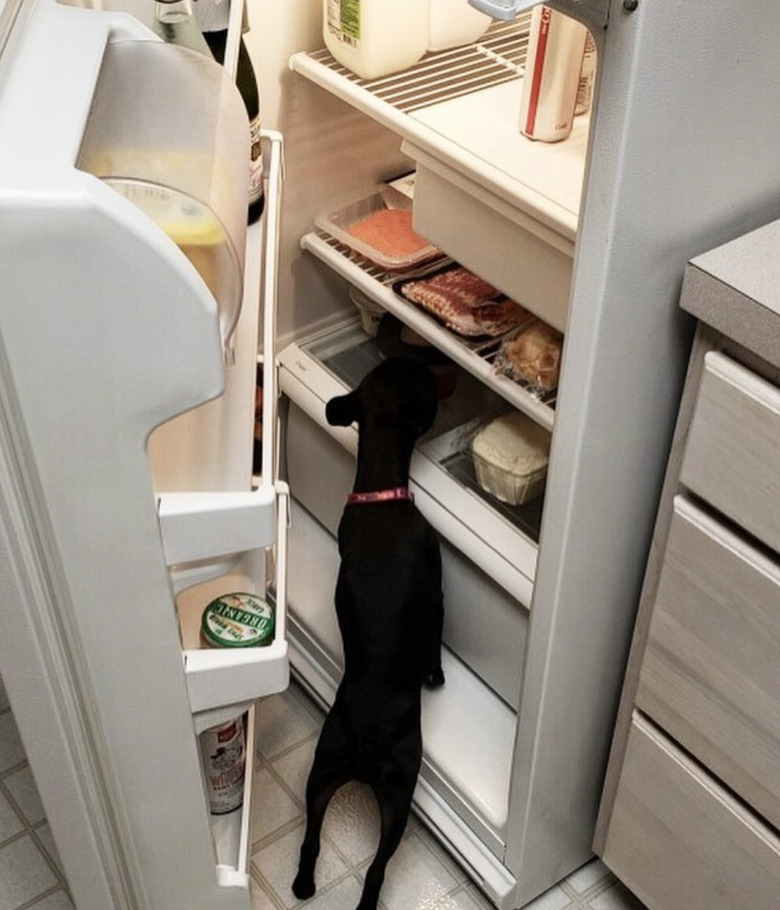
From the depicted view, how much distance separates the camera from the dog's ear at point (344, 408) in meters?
1.38

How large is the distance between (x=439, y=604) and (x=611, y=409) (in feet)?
1.62

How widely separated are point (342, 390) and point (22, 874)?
0.72m

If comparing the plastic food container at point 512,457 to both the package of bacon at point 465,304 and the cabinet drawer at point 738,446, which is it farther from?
the cabinet drawer at point 738,446

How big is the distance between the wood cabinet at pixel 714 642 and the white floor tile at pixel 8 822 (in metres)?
0.73

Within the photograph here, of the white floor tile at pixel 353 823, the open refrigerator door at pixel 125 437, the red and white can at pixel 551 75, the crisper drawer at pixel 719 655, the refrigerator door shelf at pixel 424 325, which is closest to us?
the open refrigerator door at pixel 125 437

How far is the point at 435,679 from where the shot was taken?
4.86 feet

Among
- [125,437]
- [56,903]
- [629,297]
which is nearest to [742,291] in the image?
[629,297]

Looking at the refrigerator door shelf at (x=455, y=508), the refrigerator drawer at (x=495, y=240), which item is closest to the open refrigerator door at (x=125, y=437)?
the refrigerator drawer at (x=495, y=240)

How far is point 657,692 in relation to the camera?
1123 mm

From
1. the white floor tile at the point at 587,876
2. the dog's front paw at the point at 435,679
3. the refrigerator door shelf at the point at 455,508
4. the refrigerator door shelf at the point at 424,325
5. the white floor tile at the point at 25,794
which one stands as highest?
the refrigerator door shelf at the point at 424,325

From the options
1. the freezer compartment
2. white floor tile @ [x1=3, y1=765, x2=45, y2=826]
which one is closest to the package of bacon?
the freezer compartment

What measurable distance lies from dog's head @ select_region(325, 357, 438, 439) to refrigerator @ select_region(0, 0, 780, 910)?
7 cm

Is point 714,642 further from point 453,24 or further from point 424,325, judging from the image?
point 453,24

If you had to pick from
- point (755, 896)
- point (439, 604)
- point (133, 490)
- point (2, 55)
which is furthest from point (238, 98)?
point (755, 896)
